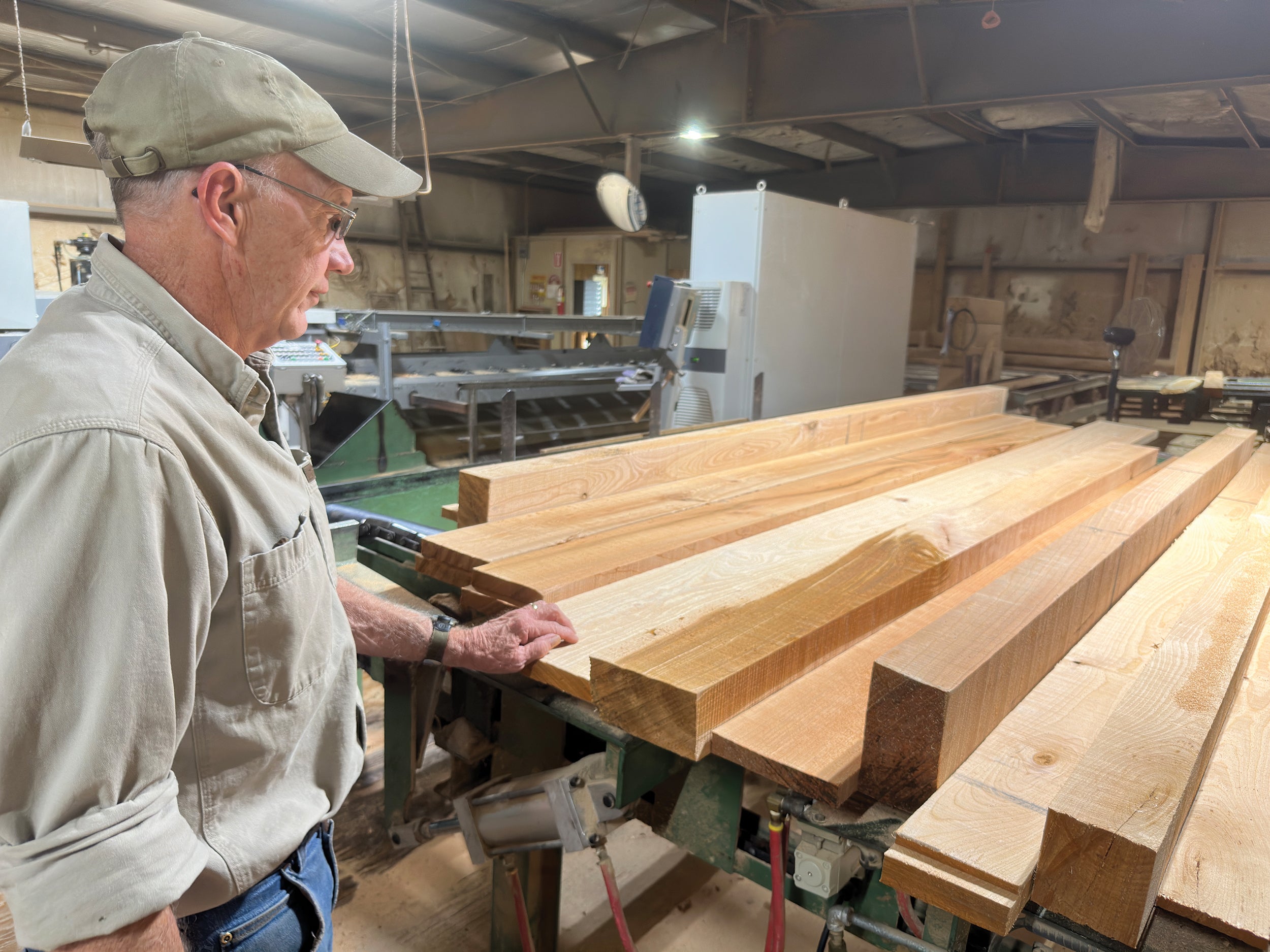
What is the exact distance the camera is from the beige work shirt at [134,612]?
0.64 meters

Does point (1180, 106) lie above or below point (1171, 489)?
above

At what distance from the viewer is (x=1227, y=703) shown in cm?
97

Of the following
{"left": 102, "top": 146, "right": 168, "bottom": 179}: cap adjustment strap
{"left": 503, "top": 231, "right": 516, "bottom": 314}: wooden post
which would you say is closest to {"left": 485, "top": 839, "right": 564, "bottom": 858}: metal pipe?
{"left": 102, "top": 146, "right": 168, "bottom": 179}: cap adjustment strap

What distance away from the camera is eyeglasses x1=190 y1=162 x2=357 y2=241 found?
0.82m

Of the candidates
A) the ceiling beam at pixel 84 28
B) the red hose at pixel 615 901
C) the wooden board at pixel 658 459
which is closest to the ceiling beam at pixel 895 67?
the ceiling beam at pixel 84 28

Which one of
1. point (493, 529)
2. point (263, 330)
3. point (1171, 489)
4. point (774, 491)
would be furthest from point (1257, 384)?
point (263, 330)

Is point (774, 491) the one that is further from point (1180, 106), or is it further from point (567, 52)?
point (1180, 106)

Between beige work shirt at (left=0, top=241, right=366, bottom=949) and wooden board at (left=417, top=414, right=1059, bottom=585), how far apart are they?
19.6 inches

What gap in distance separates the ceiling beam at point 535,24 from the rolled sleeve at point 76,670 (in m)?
4.21

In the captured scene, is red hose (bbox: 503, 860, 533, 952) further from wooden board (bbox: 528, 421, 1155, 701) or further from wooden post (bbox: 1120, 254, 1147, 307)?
wooden post (bbox: 1120, 254, 1147, 307)

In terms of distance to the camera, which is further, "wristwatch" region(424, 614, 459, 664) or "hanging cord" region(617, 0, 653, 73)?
"hanging cord" region(617, 0, 653, 73)

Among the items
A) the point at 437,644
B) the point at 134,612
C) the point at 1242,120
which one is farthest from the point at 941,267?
the point at 134,612

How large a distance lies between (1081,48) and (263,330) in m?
3.73

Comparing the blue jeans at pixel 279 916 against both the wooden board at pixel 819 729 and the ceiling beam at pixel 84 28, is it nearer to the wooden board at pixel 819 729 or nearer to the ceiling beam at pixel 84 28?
the wooden board at pixel 819 729
